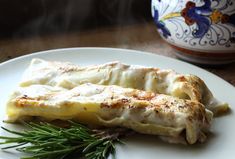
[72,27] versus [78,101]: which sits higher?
[72,27]

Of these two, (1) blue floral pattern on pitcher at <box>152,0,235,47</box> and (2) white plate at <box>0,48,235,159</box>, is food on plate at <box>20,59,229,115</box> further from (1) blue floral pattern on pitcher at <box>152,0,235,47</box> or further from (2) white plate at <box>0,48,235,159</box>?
(1) blue floral pattern on pitcher at <box>152,0,235,47</box>

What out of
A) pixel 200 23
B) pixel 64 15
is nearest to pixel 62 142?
pixel 200 23

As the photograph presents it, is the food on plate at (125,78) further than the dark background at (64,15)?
No

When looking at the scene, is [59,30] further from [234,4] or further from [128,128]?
[128,128]

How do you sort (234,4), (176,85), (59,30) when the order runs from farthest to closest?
(59,30), (234,4), (176,85)

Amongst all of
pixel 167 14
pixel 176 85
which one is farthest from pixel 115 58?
pixel 176 85

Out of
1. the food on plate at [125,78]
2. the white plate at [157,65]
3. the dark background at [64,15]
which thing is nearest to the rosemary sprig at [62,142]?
the white plate at [157,65]

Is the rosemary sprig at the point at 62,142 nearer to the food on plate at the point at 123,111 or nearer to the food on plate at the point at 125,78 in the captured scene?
the food on plate at the point at 123,111
